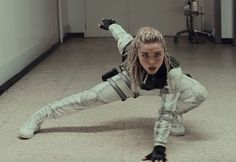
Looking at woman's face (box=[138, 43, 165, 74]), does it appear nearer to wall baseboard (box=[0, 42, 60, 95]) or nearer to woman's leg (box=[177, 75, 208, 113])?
woman's leg (box=[177, 75, 208, 113])

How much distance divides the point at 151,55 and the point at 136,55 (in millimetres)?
101

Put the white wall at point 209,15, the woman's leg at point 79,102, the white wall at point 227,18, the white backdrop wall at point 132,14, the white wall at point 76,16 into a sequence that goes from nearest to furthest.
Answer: the woman's leg at point 79,102 → the white wall at point 227,18 → the white wall at point 209,15 → the white backdrop wall at point 132,14 → the white wall at point 76,16

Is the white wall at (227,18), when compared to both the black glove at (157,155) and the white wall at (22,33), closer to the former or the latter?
the white wall at (22,33)

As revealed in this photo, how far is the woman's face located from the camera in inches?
79.7

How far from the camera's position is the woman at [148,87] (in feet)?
6.70

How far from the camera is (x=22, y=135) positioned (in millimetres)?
2361

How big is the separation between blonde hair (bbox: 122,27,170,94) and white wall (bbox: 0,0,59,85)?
1618mm

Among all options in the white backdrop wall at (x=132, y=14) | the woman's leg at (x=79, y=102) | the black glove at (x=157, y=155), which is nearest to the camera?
the black glove at (x=157, y=155)

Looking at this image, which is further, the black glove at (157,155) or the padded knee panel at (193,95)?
→ the padded knee panel at (193,95)

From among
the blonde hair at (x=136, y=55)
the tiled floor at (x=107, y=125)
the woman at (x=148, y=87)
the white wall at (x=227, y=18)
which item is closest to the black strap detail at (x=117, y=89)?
the woman at (x=148, y=87)

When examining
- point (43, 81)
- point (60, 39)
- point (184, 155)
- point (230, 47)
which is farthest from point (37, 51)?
point (184, 155)

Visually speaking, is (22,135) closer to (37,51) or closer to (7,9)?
(7,9)

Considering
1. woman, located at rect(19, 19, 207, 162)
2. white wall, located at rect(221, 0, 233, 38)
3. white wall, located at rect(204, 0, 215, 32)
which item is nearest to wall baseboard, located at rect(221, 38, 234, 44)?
white wall, located at rect(221, 0, 233, 38)

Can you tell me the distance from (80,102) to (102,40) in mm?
4423
